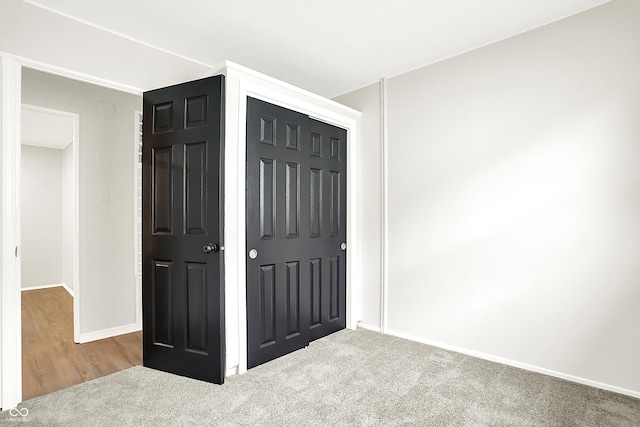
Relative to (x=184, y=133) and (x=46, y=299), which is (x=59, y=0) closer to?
(x=184, y=133)

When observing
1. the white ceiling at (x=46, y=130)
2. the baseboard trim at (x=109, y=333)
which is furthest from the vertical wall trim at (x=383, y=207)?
the white ceiling at (x=46, y=130)

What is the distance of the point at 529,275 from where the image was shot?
8.54 feet

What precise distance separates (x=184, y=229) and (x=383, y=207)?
185cm

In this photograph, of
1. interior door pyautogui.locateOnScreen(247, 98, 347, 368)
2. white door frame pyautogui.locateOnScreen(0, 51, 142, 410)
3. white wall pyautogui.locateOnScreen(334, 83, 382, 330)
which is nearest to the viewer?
white door frame pyautogui.locateOnScreen(0, 51, 142, 410)

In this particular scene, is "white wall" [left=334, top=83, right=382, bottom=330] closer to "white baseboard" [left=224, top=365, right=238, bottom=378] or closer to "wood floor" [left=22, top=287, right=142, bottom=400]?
"white baseboard" [left=224, top=365, right=238, bottom=378]

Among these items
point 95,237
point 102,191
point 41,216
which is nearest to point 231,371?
point 95,237

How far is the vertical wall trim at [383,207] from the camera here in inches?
136

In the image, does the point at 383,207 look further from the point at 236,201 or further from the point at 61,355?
the point at 61,355

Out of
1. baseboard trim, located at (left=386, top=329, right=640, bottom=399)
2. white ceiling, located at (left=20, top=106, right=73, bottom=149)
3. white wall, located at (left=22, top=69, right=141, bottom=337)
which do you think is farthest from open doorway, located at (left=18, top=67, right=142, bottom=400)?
baseboard trim, located at (left=386, top=329, right=640, bottom=399)

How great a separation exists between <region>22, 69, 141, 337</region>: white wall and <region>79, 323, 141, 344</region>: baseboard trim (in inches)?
0.4

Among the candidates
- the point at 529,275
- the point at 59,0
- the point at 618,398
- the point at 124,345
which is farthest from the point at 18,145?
the point at 618,398

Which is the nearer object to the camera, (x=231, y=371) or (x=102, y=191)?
(x=231, y=371)

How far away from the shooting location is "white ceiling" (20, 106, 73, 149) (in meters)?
4.50

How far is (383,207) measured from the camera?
3.48m
